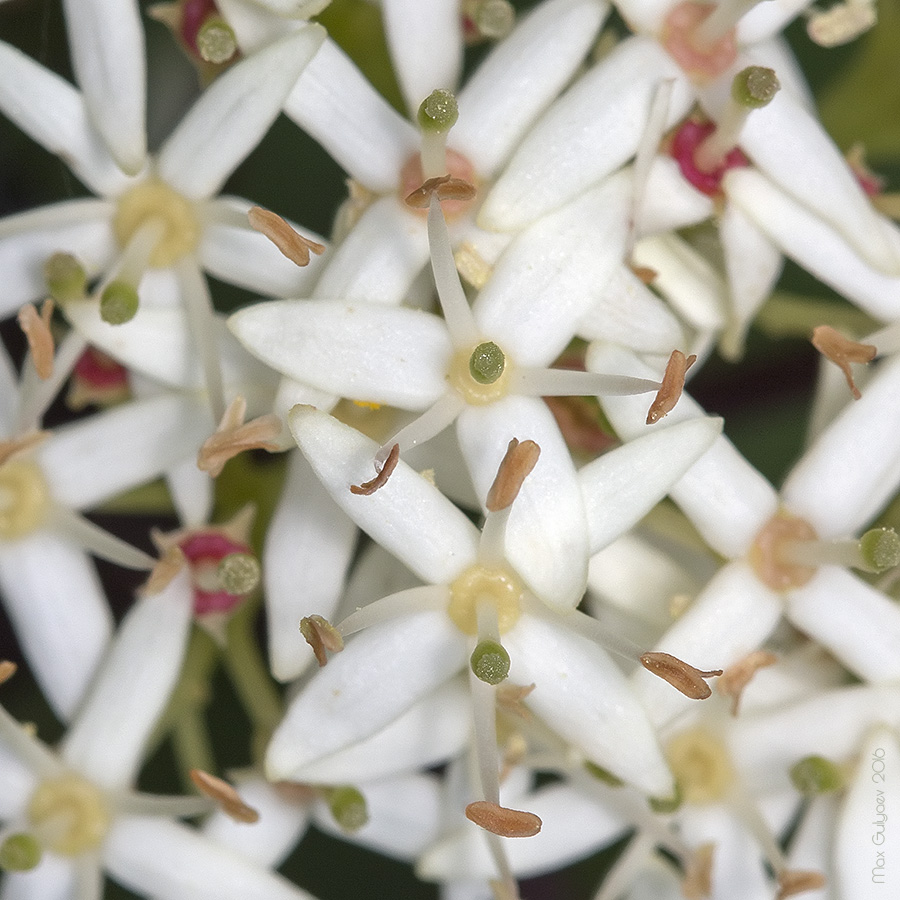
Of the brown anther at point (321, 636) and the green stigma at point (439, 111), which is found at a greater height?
the green stigma at point (439, 111)

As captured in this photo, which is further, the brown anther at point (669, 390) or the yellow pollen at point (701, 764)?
the yellow pollen at point (701, 764)

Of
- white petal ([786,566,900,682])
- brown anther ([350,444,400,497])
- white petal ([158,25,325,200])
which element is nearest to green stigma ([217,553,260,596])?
brown anther ([350,444,400,497])

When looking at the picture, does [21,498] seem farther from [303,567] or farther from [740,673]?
[740,673]

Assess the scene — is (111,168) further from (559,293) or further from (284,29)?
(559,293)

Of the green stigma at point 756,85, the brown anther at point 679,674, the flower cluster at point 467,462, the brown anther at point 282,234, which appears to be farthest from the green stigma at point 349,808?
the green stigma at point 756,85

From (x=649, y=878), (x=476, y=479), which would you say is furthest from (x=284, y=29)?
(x=649, y=878)

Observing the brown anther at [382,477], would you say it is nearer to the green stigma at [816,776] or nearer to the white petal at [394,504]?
the white petal at [394,504]
